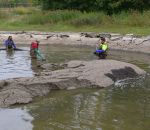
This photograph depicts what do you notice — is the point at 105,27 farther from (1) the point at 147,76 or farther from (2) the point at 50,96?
(2) the point at 50,96

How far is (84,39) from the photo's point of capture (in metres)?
33.2

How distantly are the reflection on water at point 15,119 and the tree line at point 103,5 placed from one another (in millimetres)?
27587

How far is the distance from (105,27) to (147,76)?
16636mm

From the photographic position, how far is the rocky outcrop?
15.7 m

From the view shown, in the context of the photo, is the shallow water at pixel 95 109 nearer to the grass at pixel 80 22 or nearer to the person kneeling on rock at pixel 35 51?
the person kneeling on rock at pixel 35 51

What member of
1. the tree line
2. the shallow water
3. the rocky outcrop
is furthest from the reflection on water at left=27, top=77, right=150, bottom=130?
the tree line

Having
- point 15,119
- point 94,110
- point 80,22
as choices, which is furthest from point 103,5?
point 15,119

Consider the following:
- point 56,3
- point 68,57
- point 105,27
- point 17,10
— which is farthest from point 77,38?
point 17,10

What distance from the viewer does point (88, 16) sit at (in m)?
38.2

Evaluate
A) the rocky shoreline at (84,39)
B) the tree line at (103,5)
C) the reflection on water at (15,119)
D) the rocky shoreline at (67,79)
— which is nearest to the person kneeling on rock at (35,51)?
the rocky shoreline at (67,79)

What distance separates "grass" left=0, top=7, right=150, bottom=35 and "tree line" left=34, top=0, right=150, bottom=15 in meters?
2.18

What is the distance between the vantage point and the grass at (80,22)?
36.1 meters

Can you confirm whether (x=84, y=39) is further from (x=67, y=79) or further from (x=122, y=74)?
(x=67, y=79)

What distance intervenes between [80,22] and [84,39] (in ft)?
16.0
